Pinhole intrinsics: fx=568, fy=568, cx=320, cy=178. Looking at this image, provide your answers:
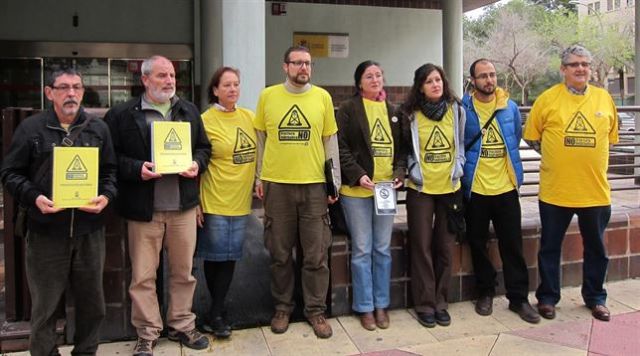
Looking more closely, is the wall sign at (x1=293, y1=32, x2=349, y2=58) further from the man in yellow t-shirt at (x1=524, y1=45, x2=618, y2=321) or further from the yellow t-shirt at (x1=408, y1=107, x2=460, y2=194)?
the yellow t-shirt at (x1=408, y1=107, x2=460, y2=194)

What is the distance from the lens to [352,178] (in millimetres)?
4070

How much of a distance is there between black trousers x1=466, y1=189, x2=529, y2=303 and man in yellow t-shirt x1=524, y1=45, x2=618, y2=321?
0.70ft

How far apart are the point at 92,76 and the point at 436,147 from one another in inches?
344

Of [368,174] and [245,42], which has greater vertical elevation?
[245,42]

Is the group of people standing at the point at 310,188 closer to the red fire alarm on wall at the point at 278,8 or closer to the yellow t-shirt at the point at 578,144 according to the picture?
the yellow t-shirt at the point at 578,144

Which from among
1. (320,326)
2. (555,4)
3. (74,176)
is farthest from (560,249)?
(555,4)

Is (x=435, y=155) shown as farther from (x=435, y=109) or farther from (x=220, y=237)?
(x=220, y=237)

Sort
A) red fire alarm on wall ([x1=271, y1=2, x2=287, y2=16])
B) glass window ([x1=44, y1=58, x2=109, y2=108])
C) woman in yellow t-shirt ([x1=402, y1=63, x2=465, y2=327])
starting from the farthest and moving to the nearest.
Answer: red fire alarm on wall ([x1=271, y1=2, x2=287, y2=16]), glass window ([x1=44, y1=58, x2=109, y2=108]), woman in yellow t-shirt ([x1=402, y1=63, x2=465, y2=327])

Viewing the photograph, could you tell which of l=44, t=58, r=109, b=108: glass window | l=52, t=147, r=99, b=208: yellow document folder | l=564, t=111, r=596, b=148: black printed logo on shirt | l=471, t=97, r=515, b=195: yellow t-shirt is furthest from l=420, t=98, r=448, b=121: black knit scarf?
l=44, t=58, r=109, b=108: glass window

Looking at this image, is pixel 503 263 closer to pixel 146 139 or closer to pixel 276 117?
pixel 276 117

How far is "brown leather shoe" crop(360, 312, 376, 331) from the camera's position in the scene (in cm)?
427

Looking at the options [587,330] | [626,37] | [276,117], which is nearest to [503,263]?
[587,330]

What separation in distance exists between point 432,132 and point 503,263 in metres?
1.27

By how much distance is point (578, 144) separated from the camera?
4.28 meters
